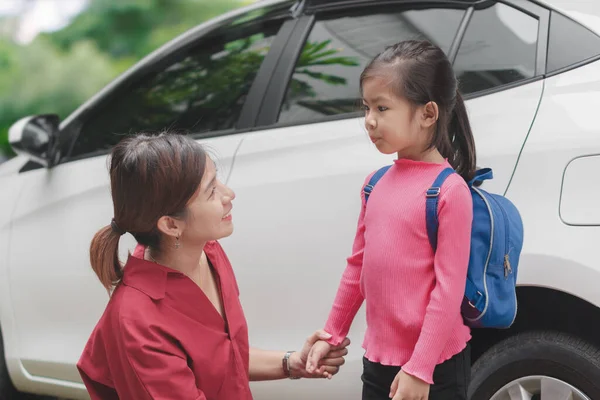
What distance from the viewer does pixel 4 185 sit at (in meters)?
3.89

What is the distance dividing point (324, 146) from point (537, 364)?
0.92m

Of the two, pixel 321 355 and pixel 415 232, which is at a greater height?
pixel 415 232

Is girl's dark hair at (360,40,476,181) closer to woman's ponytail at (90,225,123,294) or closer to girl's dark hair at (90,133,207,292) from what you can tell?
girl's dark hair at (90,133,207,292)

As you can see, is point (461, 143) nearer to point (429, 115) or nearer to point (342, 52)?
point (429, 115)

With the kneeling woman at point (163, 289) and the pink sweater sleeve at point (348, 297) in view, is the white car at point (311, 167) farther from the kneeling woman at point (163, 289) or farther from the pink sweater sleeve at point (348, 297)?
the kneeling woman at point (163, 289)

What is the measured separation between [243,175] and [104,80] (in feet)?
18.7

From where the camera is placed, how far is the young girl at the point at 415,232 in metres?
2.00

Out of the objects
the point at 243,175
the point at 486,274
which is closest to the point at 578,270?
the point at 486,274

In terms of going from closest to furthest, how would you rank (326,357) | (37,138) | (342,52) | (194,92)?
1. (326,357)
2. (342,52)
3. (194,92)
4. (37,138)

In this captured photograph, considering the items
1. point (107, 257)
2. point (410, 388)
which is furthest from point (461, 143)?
point (107, 257)

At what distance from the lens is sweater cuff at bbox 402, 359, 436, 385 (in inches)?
78.4

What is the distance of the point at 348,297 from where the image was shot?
90.2 inches

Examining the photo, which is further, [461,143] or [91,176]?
[91,176]

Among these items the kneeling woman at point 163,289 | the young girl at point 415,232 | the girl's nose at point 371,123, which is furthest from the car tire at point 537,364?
the girl's nose at point 371,123
